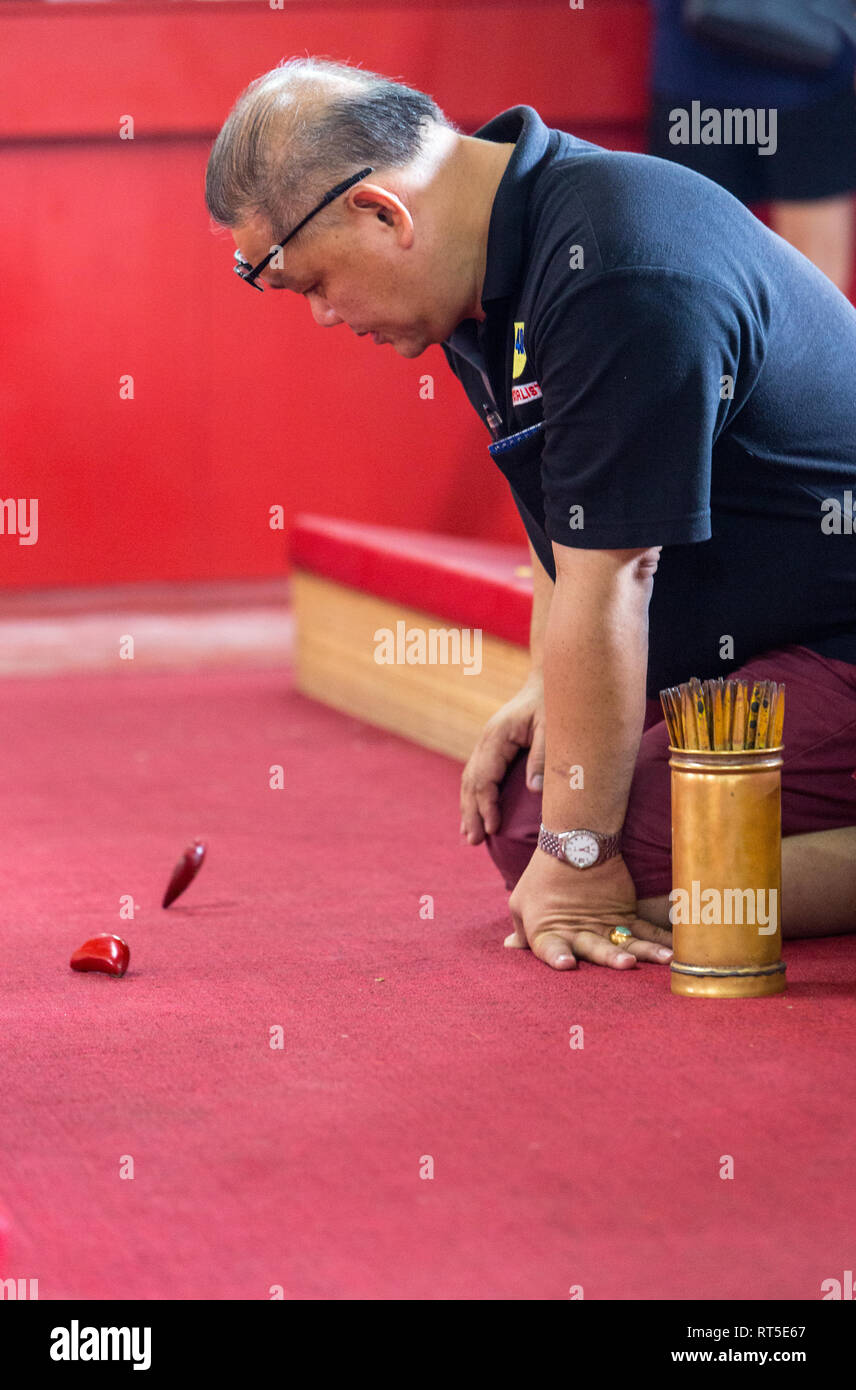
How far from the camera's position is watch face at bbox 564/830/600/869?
1771 mm

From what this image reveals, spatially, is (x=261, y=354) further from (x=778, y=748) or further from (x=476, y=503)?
(x=778, y=748)

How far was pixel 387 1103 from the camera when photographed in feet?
4.73

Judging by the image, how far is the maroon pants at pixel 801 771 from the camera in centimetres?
181

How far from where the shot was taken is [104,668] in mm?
4211

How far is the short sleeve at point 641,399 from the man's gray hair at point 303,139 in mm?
222

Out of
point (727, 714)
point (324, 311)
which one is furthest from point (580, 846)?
point (324, 311)

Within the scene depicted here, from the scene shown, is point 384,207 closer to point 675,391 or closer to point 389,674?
point 675,391

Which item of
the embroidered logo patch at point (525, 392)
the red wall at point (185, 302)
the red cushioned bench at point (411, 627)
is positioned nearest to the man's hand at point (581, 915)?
the embroidered logo patch at point (525, 392)

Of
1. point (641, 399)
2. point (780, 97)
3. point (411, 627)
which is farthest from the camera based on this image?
point (780, 97)

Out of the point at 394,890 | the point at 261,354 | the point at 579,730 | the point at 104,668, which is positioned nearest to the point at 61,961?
the point at 394,890

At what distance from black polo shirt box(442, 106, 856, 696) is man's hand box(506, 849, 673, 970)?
0.23m

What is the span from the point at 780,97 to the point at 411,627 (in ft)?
8.00

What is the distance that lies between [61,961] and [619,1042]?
649 mm

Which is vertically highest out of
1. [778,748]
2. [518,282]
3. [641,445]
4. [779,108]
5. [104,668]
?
[779,108]
